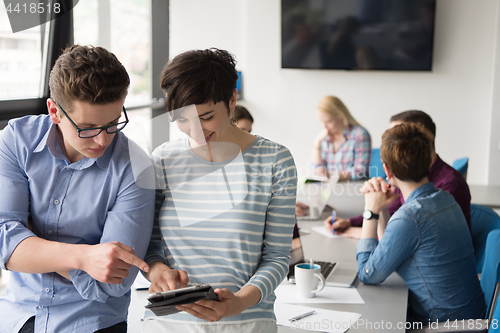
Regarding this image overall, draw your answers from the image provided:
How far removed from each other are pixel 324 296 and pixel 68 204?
91 centimetres

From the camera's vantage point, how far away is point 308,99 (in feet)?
16.4

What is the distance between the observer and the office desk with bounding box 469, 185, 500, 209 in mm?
3051

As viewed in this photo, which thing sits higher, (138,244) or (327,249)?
(138,244)

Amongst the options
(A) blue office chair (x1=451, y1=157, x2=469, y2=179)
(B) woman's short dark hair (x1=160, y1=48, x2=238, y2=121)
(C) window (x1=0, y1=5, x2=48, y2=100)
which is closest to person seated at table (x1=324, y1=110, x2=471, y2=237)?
(A) blue office chair (x1=451, y1=157, x2=469, y2=179)

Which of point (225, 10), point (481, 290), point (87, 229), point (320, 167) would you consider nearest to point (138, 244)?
point (87, 229)

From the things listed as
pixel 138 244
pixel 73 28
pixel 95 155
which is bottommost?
pixel 138 244

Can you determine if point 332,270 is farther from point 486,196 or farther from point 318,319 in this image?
point 486,196

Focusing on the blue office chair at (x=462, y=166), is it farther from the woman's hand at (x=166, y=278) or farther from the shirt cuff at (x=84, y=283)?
the shirt cuff at (x=84, y=283)

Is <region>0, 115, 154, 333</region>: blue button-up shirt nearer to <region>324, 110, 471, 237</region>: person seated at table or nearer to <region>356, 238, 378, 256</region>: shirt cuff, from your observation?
<region>356, 238, 378, 256</region>: shirt cuff

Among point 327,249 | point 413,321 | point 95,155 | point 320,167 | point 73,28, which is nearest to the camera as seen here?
point 95,155

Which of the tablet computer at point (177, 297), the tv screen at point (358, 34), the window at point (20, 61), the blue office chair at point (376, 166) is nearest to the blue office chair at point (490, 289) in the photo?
the tablet computer at point (177, 297)

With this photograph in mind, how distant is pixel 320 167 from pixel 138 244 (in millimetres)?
2762

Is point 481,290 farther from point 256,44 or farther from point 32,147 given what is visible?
point 256,44

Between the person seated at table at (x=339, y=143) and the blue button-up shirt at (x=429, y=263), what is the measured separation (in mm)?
1879
